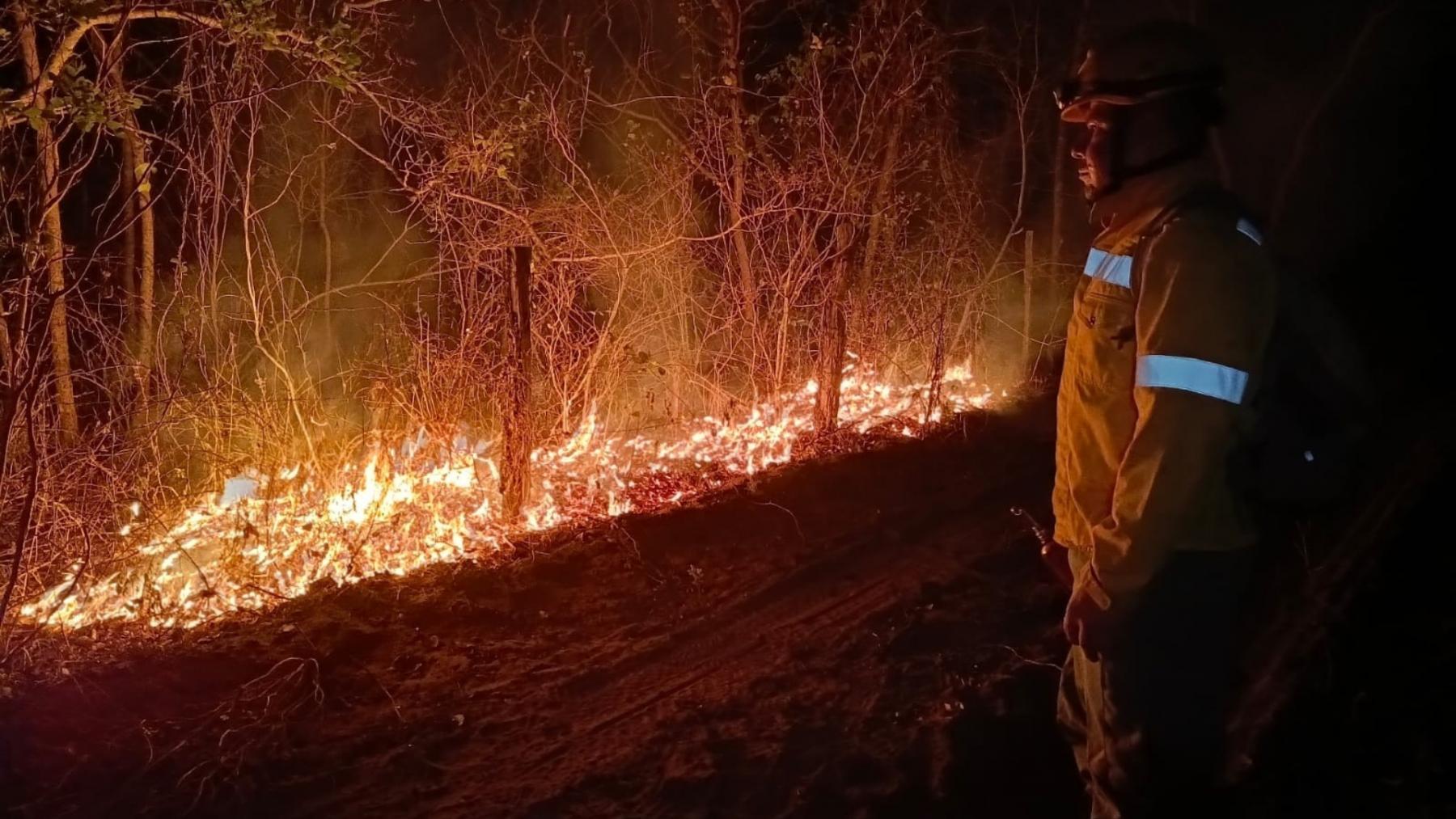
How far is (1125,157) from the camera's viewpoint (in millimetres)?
2531

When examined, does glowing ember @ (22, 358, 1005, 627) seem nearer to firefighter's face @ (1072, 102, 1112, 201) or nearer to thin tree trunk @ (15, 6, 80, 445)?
thin tree trunk @ (15, 6, 80, 445)

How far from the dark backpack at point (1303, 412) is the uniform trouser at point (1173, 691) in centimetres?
22

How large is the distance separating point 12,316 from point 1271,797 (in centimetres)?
589

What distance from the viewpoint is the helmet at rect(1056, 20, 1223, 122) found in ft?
8.06

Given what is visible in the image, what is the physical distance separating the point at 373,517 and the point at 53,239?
7.47 feet

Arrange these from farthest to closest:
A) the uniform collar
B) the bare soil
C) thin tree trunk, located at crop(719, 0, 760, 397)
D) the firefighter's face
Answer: thin tree trunk, located at crop(719, 0, 760, 397), the bare soil, the firefighter's face, the uniform collar

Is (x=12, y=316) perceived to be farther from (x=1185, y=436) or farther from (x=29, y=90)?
(x=1185, y=436)

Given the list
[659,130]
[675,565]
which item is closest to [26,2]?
[675,565]

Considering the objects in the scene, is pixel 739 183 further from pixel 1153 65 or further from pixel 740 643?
pixel 1153 65

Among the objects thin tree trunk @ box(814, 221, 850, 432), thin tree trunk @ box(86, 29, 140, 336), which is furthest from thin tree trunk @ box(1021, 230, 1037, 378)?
thin tree trunk @ box(86, 29, 140, 336)

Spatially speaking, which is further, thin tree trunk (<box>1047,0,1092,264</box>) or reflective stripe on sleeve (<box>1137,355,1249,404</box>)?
thin tree trunk (<box>1047,0,1092,264</box>)

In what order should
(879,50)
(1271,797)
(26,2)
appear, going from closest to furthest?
(1271,797) < (26,2) < (879,50)

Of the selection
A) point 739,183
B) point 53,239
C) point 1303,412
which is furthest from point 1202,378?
point 739,183

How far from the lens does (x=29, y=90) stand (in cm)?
455
